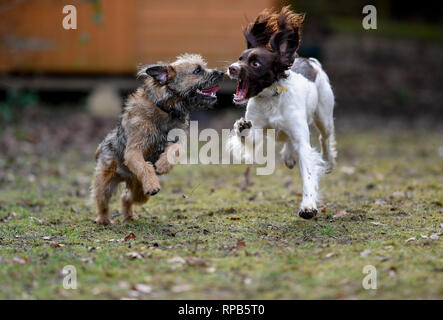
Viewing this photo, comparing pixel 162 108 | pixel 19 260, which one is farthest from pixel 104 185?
pixel 19 260

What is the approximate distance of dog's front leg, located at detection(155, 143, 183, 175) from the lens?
256 inches

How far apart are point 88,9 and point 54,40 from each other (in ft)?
4.25

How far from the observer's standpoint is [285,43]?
660 cm

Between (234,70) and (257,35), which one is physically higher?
(257,35)

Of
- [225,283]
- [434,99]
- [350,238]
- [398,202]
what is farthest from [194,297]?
[434,99]

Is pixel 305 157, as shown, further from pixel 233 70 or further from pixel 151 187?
pixel 151 187

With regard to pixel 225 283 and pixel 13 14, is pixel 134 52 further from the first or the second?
pixel 225 283

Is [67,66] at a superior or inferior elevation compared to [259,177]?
superior

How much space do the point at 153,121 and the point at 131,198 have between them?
3.17 feet

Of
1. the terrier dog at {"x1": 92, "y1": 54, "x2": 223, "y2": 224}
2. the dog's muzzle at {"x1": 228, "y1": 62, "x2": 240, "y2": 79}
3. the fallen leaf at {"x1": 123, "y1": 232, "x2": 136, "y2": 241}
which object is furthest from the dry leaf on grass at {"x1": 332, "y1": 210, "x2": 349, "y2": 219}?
the fallen leaf at {"x1": 123, "y1": 232, "x2": 136, "y2": 241}

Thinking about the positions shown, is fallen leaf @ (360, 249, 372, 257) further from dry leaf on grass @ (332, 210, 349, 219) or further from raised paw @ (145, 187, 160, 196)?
raised paw @ (145, 187, 160, 196)

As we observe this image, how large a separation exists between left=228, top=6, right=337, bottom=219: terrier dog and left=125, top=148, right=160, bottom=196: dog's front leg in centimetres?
109
